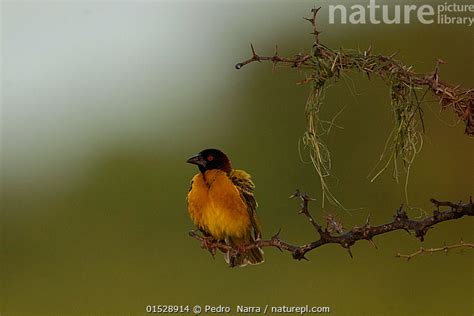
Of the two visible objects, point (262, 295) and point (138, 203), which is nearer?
point (262, 295)

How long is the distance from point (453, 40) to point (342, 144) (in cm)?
73

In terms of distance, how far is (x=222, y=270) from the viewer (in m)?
4.24

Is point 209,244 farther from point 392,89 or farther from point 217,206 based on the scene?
point 392,89

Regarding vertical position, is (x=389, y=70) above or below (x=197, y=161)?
below

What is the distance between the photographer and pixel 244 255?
3709mm

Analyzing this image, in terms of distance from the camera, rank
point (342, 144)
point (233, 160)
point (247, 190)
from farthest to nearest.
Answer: point (342, 144)
point (233, 160)
point (247, 190)

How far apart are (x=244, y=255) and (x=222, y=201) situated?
0.28m

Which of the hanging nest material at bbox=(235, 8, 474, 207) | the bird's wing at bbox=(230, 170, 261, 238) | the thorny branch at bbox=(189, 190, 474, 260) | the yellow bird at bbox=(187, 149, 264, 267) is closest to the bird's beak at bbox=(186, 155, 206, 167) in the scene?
the yellow bird at bbox=(187, 149, 264, 267)

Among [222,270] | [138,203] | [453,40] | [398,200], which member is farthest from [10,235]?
[453,40]

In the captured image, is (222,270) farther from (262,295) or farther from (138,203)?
(138,203)

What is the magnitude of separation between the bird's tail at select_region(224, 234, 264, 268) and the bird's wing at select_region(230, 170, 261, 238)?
0.19ft

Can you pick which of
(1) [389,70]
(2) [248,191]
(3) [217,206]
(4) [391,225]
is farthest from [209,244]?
(1) [389,70]

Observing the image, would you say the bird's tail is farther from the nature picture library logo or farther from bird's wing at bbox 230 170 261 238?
the nature picture library logo

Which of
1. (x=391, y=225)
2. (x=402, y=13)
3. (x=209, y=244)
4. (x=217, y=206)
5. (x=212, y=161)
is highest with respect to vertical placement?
(x=402, y=13)
